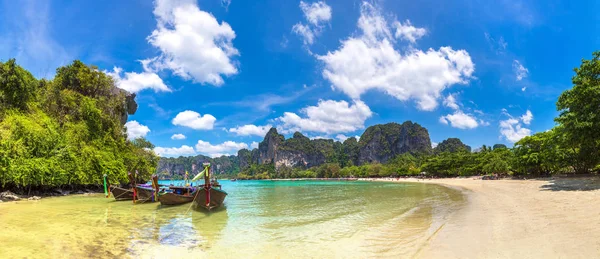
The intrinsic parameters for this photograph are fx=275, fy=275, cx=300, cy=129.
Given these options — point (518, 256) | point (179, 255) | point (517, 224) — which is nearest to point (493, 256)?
point (518, 256)

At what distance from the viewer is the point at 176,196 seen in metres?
15.9

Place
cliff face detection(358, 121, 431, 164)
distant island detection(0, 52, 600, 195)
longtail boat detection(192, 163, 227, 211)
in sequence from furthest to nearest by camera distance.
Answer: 1. cliff face detection(358, 121, 431, 164)
2. distant island detection(0, 52, 600, 195)
3. longtail boat detection(192, 163, 227, 211)

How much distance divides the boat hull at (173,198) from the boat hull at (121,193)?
582 cm

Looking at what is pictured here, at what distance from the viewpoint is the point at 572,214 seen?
8367 mm

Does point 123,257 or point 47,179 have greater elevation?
point 47,179

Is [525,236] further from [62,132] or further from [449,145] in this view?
[449,145]

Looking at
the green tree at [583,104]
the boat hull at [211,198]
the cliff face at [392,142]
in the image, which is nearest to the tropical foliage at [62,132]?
the boat hull at [211,198]

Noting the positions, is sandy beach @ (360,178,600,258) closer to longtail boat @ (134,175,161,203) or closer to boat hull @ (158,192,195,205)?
boat hull @ (158,192,195,205)

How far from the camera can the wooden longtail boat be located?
51.3ft

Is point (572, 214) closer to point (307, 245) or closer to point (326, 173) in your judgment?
point (307, 245)

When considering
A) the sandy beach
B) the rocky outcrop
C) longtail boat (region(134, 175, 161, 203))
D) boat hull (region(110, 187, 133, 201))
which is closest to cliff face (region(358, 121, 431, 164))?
the rocky outcrop

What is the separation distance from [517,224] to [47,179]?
87.8ft

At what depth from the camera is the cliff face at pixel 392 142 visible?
16150 centimetres

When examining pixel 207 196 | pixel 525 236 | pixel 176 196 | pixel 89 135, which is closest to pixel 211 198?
pixel 207 196
